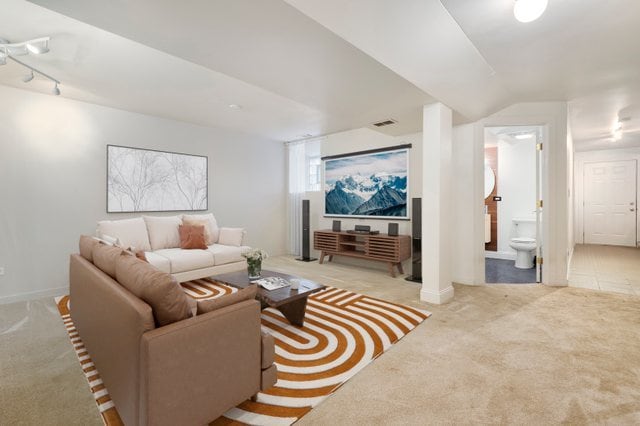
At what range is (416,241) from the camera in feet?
14.2

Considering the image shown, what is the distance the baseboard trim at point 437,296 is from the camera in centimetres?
330

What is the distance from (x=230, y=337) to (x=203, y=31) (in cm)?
198

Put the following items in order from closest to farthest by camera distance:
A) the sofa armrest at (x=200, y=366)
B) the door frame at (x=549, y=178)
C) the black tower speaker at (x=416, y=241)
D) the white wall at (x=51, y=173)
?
1. the sofa armrest at (x=200, y=366)
2. the white wall at (x=51, y=173)
3. the door frame at (x=549, y=178)
4. the black tower speaker at (x=416, y=241)

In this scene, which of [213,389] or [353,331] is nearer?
[213,389]

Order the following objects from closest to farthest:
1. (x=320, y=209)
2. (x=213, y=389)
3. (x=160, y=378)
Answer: (x=160, y=378)
(x=213, y=389)
(x=320, y=209)

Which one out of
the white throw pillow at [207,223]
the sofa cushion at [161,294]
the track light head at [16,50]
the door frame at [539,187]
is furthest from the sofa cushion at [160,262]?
the door frame at [539,187]

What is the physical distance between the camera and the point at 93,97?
3721 millimetres

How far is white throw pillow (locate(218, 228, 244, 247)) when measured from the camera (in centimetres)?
463

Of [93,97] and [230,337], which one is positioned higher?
[93,97]

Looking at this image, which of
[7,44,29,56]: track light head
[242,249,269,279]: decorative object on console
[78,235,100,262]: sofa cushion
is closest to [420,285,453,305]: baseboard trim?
[242,249,269,279]: decorative object on console

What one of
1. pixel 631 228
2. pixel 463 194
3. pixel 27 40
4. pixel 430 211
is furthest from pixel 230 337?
pixel 631 228

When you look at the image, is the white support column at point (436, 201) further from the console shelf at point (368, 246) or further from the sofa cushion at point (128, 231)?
the sofa cushion at point (128, 231)

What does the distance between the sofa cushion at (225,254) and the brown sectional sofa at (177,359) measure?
232 centimetres

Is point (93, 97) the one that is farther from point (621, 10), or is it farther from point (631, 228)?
point (631, 228)
